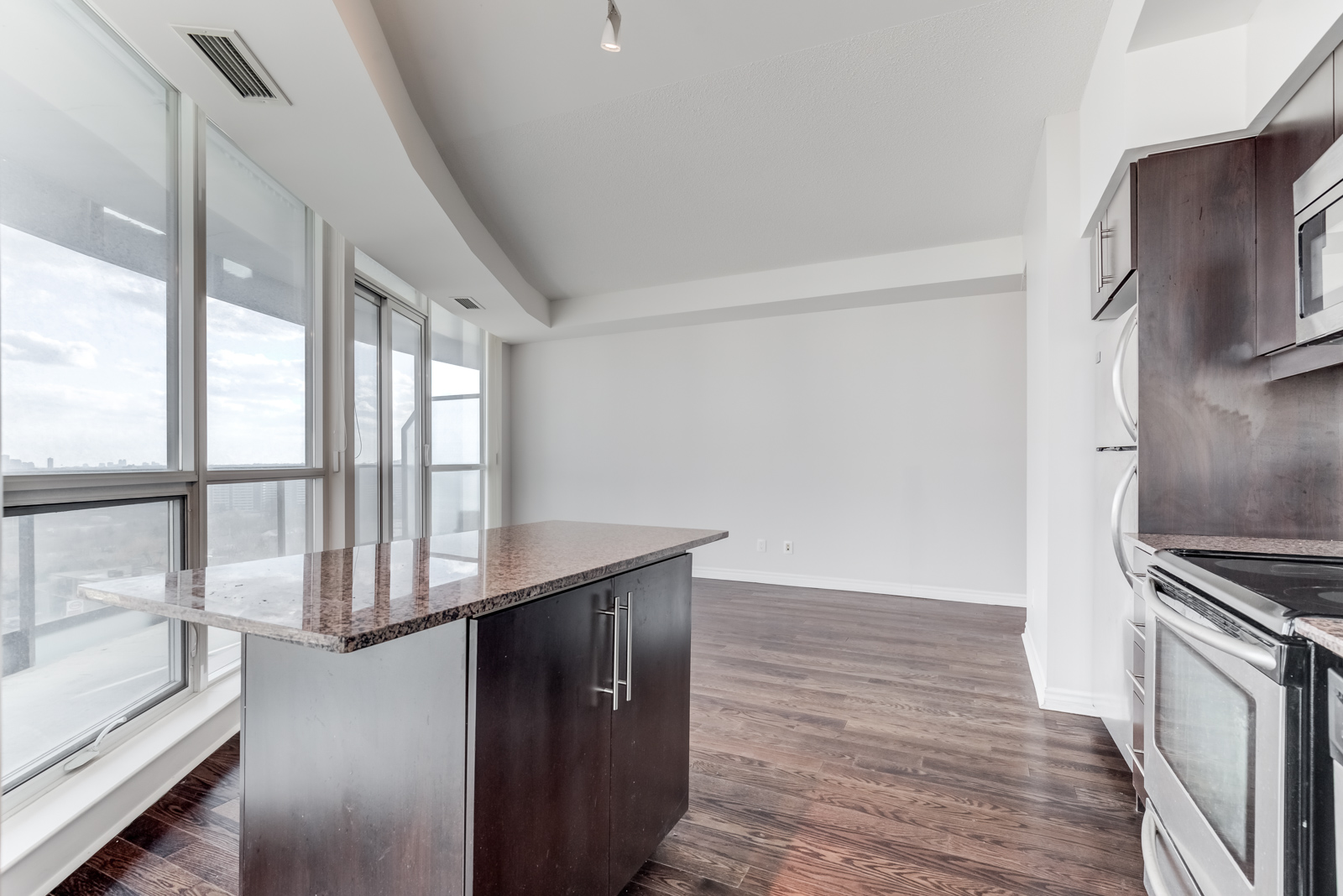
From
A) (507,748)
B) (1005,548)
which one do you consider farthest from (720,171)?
(1005,548)

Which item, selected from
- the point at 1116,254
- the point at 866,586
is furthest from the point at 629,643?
the point at 866,586

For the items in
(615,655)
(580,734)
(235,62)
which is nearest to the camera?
(580,734)

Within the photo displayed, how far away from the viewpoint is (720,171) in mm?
3381

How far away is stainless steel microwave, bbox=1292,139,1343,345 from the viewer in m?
1.36

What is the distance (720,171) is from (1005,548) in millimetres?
3471

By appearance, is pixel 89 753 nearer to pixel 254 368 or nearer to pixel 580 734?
pixel 254 368

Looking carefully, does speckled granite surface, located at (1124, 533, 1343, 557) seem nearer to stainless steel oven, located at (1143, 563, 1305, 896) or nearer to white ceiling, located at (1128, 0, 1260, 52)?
stainless steel oven, located at (1143, 563, 1305, 896)

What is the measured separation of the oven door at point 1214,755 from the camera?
37.3 inches

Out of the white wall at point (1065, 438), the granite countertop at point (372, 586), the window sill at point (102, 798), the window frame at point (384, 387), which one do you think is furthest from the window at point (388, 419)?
the white wall at point (1065, 438)

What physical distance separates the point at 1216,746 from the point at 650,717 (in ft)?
3.88

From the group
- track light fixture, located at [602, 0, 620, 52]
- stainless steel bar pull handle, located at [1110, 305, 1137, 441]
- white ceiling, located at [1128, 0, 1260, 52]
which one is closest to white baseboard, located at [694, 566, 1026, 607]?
stainless steel bar pull handle, located at [1110, 305, 1137, 441]

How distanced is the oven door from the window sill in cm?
264

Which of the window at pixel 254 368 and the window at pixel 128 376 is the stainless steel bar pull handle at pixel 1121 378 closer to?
the window at pixel 128 376

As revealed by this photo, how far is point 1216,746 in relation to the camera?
114 cm
